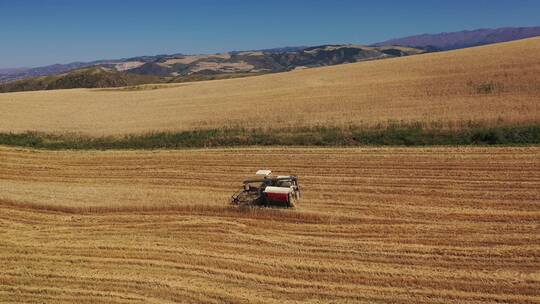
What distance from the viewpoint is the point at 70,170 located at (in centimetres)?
2552

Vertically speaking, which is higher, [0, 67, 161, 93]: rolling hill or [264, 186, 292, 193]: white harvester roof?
[0, 67, 161, 93]: rolling hill

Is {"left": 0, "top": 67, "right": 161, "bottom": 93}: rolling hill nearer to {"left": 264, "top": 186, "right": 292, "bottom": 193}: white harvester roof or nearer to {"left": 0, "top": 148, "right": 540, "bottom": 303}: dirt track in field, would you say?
{"left": 0, "top": 148, "right": 540, "bottom": 303}: dirt track in field

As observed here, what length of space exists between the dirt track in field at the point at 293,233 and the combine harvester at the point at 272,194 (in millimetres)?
501

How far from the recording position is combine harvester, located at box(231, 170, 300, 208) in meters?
17.7

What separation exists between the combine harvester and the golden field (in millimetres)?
12813

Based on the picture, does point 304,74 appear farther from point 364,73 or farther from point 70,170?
point 70,170

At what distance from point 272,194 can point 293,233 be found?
2232 millimetres

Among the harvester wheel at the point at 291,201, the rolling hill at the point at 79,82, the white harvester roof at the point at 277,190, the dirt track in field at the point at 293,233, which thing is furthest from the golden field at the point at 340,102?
the rolling hill at the point at 79,82

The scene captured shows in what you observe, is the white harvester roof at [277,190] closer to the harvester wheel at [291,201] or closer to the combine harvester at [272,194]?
the combine harvester at [272,194]

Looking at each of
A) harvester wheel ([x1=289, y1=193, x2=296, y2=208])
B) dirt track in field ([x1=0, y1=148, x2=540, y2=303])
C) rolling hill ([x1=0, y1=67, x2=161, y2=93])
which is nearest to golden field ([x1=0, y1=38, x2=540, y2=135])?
dirt track in field ([x1=0, y1=148, x2=540, y2=303])

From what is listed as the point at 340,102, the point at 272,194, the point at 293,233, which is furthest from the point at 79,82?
the point at 293,233

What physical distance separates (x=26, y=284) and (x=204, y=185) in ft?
31.0

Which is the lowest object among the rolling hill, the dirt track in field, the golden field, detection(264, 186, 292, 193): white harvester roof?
the dirt track in field

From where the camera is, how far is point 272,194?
699 inches
